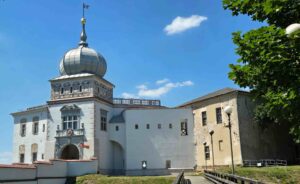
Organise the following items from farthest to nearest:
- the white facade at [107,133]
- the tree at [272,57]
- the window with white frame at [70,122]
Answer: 1. the window with white frame at [70,122]
2. the white facade at [107,133]
3. the tree at [272,57]

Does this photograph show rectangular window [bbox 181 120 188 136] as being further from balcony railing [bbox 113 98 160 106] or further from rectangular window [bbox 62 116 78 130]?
rectangular window [bbox 62 116 78 130]

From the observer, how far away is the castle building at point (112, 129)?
118 feet

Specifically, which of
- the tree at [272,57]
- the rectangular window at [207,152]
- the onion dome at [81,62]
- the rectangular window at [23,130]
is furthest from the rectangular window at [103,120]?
the tree at [272,57]

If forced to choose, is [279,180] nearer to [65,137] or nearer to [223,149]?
[223,149]

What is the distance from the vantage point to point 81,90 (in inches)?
1500

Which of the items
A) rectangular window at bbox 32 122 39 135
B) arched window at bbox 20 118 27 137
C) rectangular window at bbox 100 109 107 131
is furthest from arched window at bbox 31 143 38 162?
rectangular window at bbox 100 109 107 131

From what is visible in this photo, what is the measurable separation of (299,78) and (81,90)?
30994 mm

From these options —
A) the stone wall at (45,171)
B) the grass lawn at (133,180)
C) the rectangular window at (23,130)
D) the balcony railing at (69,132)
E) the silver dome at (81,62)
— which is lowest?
the grass lawn at (133,180)

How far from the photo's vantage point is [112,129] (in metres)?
38.1

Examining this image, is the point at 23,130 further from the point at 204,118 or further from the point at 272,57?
the point at 272,57

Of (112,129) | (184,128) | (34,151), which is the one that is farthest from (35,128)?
(184,128)

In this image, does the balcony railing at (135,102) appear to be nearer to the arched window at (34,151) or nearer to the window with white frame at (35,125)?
the window with white frame at (35,125)

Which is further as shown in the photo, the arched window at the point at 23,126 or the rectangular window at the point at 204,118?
the arched window at the point at 23,126

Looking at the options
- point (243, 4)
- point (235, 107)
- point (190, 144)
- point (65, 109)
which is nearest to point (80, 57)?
point (65, 109)
